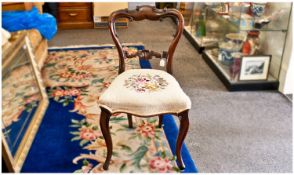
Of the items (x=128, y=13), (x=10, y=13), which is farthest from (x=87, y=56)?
(x=128, y=13)

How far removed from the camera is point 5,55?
1.89m

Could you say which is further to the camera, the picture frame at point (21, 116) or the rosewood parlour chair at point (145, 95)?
the picture frame at point (21, 116)

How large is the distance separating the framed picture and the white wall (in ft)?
0.43

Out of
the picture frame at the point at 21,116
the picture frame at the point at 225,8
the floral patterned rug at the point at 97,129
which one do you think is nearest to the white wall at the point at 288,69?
the picture frame at the point at 225,8

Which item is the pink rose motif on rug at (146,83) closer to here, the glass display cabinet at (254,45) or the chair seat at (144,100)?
the chair seat at (144,100)

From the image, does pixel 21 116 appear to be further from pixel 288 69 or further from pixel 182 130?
pixel 288 69

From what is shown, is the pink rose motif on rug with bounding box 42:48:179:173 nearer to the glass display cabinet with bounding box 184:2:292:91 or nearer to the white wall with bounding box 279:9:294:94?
the glass display cabinet with bounding box 184:2:292:91

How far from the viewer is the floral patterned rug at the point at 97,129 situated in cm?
174

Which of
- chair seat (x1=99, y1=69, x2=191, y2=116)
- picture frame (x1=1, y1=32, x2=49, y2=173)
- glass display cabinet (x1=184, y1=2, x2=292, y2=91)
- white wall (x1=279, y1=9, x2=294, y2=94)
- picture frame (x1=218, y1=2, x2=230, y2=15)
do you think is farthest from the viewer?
picture frame (x1=218, y1=2, x2=230, y2=15)

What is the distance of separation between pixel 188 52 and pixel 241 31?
96cm

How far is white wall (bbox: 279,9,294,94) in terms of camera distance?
250 cm

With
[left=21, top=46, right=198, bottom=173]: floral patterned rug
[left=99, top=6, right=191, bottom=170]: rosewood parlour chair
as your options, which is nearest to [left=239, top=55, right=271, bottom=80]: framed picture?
[left=21, top=46, right=198, bottom=173]: floral patterned rug

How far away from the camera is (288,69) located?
253 centimetres

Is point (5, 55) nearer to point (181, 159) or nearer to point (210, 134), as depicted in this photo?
point (181, 159)
